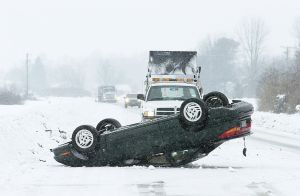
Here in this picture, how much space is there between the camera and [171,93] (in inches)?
742

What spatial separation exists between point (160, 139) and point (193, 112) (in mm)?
842

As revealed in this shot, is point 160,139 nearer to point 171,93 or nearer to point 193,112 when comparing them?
point 193,112

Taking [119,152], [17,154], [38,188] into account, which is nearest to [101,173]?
[119,152]

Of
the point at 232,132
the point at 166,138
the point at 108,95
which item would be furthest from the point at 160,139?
the point at 108,95

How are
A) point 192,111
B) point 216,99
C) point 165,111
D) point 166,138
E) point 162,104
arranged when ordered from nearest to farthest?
1. point 192,111
2. point 166,138
3. point 216,99
4. point 165,111
5. point 162,104

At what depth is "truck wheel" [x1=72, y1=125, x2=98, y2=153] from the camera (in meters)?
11.2

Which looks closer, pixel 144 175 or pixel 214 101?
pixel 144 175

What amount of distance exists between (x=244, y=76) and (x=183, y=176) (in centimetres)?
11739

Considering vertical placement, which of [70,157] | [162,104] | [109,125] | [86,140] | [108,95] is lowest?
[108,95]

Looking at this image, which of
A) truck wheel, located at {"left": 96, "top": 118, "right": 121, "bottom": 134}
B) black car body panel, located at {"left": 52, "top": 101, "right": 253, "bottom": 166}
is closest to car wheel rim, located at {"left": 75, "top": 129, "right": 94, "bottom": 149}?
black car body panel, located at {"left": 52, "top": 101, "right": 253, "bottom": 166}

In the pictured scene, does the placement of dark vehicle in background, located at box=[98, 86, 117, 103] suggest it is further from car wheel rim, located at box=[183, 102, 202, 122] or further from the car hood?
car wheel rim, located at box=[183, 102, 202, 122]

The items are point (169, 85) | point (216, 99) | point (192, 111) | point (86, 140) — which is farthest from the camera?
point (169, 85)

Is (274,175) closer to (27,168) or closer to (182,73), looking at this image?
(27,168)

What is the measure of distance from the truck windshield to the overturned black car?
7142mm
